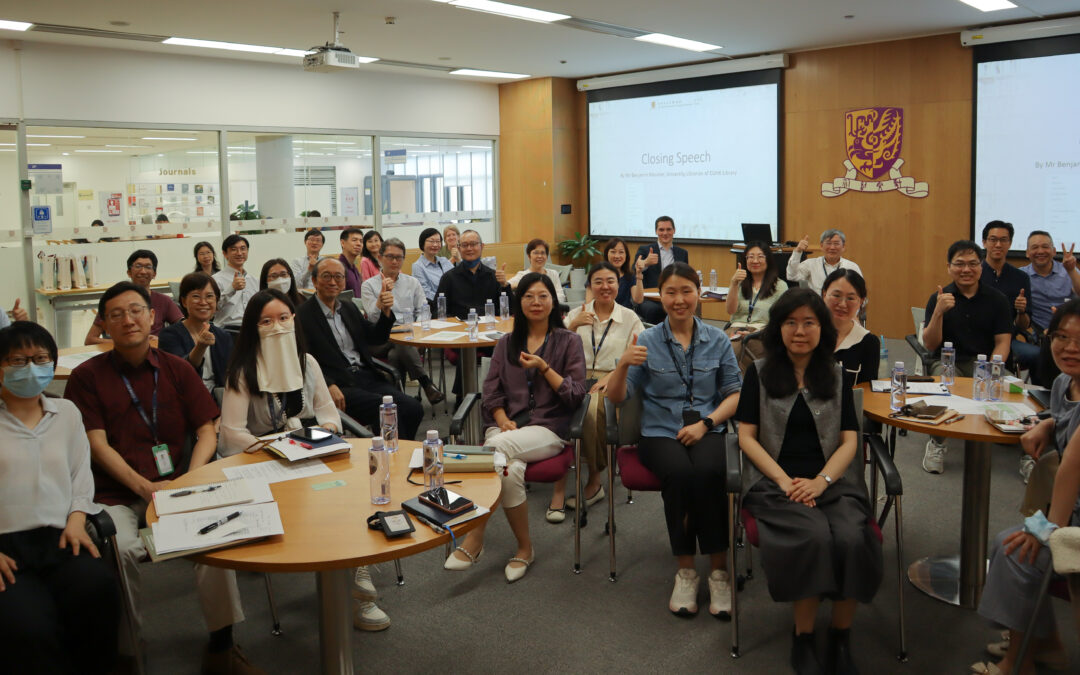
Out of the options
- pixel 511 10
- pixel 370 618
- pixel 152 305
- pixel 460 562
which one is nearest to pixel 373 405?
pixel 460 562

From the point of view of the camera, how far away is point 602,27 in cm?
855

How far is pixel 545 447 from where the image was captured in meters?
4.03

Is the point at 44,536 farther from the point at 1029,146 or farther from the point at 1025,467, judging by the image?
the point at 1029,146

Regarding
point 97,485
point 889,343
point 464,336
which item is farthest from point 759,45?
point 97,485

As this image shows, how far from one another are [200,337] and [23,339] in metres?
1.43

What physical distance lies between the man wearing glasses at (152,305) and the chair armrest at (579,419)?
8.73 feet

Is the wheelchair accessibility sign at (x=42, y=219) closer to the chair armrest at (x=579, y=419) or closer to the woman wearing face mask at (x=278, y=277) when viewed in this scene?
the woman wearing face mask at (x=278, y=277)

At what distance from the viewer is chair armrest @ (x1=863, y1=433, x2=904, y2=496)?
3.14 m

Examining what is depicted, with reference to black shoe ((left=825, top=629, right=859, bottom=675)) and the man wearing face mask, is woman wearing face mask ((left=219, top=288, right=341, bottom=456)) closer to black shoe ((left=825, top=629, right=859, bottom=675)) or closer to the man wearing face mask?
the man wearing face mask

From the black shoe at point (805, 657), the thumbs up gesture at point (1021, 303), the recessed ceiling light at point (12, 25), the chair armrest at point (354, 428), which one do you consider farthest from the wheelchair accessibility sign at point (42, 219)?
the thumbs up gesture at point (1021, 303)

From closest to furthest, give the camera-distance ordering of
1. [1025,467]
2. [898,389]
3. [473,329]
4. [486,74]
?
1. [898,389]
2. [1025,467]
3. [473,329]
4. [486,74]

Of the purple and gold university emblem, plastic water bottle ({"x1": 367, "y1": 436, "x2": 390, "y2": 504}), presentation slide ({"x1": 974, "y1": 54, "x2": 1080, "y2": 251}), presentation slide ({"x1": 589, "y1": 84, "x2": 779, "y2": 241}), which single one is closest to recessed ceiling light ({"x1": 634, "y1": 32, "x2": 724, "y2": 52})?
presentation slide ({"x1": 589, "y1": 84, "x2": 779, "y2": 241})

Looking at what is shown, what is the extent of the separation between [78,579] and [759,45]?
9119 millimetres

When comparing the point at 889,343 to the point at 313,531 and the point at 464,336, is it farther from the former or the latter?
the point at 313,531
